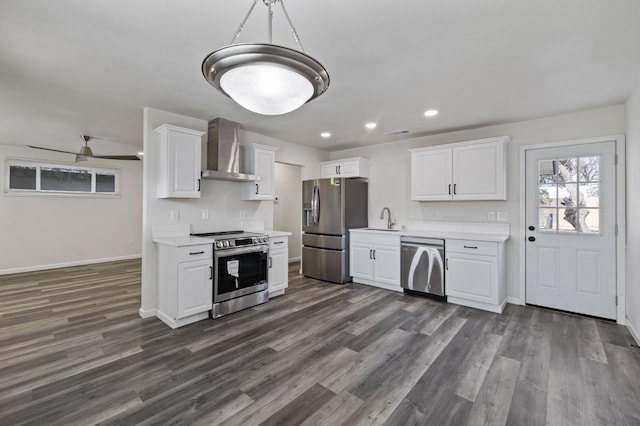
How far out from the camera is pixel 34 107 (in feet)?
11.9

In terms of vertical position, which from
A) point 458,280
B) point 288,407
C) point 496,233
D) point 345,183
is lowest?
point 288,407

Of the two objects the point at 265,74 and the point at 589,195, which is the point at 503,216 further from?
the point at 265,74

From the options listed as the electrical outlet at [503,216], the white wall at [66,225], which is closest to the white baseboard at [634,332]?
the electrical outlet at [503,216]

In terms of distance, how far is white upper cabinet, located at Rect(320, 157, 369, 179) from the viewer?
525 cm

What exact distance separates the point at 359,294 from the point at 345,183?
181cm

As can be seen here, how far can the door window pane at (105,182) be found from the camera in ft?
21.5

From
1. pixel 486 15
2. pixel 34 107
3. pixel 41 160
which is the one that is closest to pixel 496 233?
pixel 486 15

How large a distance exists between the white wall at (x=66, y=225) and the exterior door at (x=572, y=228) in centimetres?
780

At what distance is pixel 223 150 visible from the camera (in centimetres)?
388

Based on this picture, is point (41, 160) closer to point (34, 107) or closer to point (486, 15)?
point (34, 107)

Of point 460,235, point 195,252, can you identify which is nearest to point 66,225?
point 195,252

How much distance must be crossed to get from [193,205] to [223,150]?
824 mm

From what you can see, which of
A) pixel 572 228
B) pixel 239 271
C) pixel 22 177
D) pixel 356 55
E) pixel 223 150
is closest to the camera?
pixel 356 55

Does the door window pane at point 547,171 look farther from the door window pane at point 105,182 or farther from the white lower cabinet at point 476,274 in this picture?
the door window pane at point 105,182
